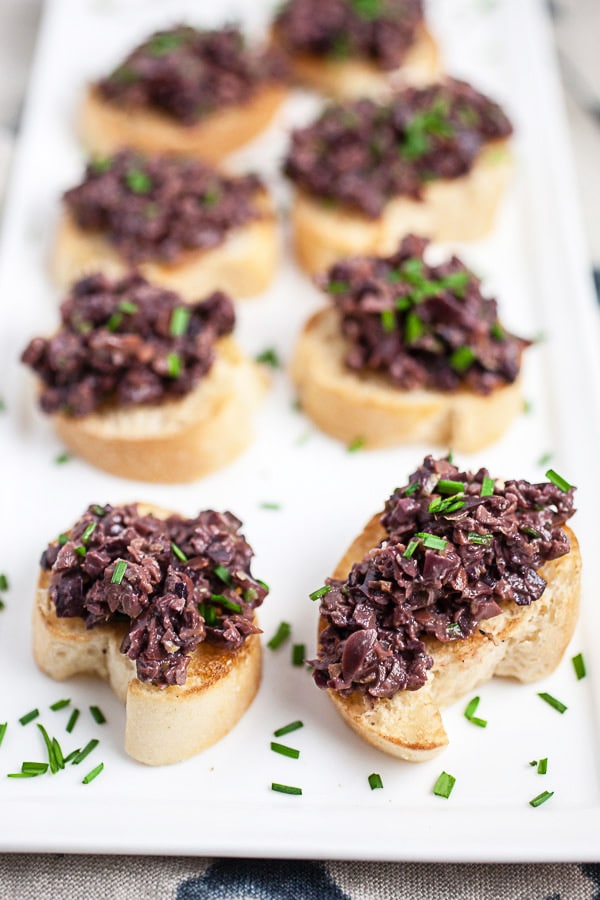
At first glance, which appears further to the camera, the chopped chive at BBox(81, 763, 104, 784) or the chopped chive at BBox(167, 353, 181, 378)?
the chopped chive at BBox(167, 353, 181, 378)

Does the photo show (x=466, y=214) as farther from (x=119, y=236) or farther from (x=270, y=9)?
(x=270, y=9)

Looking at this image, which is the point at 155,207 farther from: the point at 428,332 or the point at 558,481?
the point at 558,481

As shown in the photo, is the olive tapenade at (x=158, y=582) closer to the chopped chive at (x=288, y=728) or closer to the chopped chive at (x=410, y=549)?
the chopped chive at (x=288, y=728)

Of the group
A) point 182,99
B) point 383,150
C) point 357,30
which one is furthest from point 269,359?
point 357,30

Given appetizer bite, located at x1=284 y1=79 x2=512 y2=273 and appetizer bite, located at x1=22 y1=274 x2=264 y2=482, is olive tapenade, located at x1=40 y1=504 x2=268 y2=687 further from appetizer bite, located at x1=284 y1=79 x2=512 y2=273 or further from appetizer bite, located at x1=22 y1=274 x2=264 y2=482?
appetizer bite, located at x1=284 y1=79 x2=512 y2=273

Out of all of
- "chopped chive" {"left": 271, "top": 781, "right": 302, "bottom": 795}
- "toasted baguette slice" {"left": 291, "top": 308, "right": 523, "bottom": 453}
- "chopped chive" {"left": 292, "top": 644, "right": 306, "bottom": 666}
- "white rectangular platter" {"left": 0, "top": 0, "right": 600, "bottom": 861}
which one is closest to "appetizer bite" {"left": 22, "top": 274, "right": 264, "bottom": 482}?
"white rectangular platter" {"left": 0, "top": 0, "right": 600, "bottom": 861}

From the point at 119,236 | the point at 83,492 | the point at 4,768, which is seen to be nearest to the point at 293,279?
the point at 119,236
